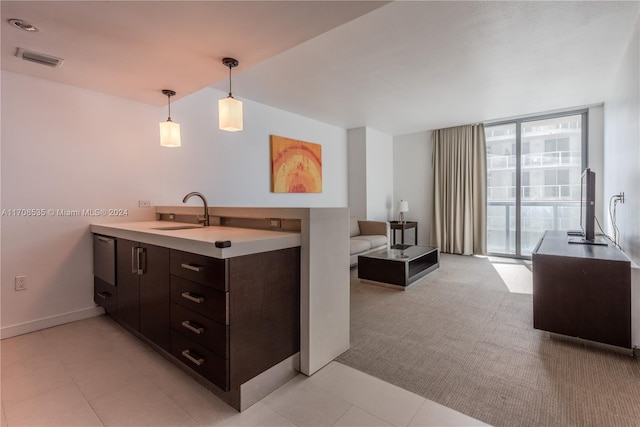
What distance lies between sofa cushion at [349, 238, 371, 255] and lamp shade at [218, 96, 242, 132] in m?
2.63

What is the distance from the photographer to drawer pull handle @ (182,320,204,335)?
61.5 inches

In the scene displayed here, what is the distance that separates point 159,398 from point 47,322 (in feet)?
5.75

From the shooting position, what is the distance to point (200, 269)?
155cm

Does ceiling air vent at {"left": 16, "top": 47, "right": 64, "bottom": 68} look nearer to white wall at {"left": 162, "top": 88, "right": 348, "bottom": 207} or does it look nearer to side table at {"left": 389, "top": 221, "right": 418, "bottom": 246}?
white wall at {"left": 162, "top": 88, "right": 348, "bottom": 207}

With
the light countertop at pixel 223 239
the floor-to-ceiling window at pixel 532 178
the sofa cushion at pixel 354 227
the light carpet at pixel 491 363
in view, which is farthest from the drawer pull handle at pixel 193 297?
the floor-to-ceiling window at pixel 532 178

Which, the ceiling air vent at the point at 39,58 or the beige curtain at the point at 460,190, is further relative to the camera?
the beige curtain at the point at 460,190

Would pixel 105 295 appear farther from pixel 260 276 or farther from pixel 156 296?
pixel 260 276

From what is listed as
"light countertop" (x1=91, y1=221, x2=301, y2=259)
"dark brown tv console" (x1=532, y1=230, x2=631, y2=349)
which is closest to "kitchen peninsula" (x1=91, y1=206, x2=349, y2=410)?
"light countertop" (x1=91, y1=221, x2=301, y2=259)

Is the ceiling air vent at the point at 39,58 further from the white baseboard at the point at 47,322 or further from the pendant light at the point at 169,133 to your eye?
the white baseboard at the point at 47,322

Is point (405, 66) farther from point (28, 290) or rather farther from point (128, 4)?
point (28, 290)

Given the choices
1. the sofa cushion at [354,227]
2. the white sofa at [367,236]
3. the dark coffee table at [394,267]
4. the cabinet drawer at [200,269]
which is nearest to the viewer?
the cabinet drawer at [200,269]

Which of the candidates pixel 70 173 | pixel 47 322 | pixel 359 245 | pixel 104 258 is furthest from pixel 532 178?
pixel 47 322

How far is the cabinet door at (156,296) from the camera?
184 cm

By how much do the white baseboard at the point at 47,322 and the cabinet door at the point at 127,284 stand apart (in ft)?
2.01
